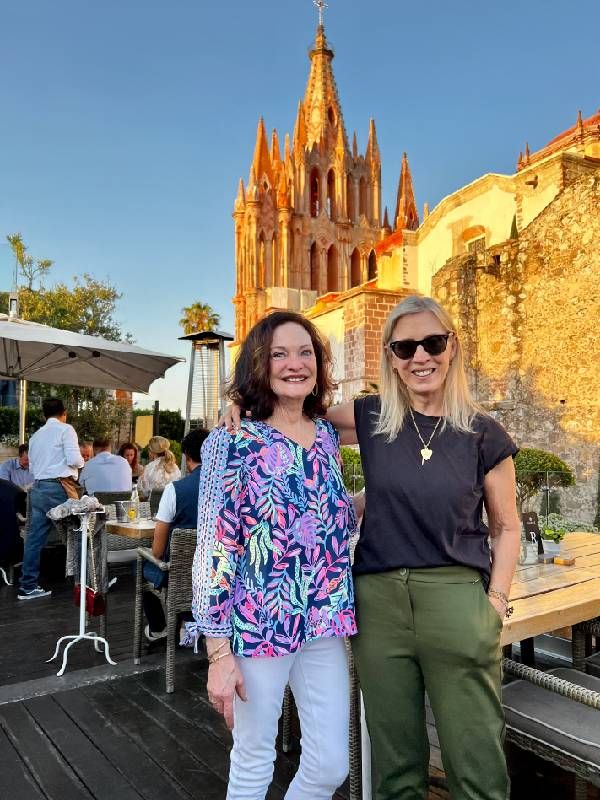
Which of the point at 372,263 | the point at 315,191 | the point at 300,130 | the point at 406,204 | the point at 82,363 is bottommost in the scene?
the point at 82,363

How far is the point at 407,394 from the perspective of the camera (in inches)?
81.1

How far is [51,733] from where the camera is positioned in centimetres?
335

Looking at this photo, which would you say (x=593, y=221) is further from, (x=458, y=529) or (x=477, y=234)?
(x=458, y=529)

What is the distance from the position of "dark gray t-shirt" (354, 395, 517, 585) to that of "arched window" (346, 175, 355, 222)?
50270 millimetres

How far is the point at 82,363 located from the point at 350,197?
44.7 m

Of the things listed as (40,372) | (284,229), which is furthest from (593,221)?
(284,229)

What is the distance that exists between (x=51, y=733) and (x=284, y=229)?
4455 centimetres

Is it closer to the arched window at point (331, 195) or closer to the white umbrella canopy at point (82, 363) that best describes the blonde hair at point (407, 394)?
the white umbrella canopy at point (82, 363)

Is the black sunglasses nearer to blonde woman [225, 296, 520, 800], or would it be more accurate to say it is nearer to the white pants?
blonde woman [225, 296, 520, 800]

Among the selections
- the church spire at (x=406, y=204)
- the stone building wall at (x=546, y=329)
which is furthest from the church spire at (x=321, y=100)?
the stone building wall at (x=546, y=329)

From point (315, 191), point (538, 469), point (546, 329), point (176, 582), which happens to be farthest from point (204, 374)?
point (315, 191)

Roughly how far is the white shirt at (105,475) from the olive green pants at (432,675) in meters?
6.09

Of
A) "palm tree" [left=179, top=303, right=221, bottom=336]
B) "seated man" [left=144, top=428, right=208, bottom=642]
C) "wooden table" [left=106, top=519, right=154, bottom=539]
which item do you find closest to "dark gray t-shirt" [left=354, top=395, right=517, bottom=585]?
"seated man" [left=144, top=428, right=208, bottom=642]

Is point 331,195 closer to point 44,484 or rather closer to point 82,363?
point 82,363
